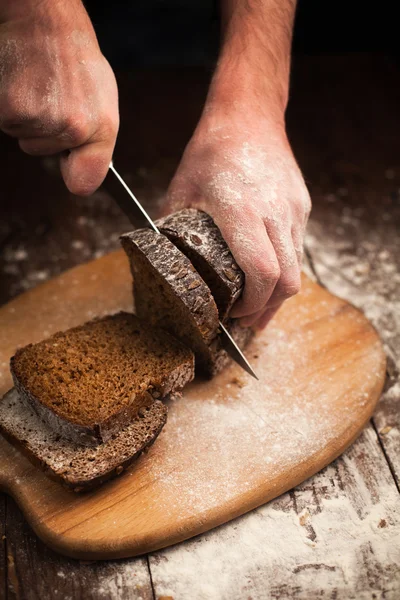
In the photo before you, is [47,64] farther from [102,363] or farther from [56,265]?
[56,265]

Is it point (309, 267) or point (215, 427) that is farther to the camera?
point (309, 267)

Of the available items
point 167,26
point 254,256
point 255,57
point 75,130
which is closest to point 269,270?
point 254,256

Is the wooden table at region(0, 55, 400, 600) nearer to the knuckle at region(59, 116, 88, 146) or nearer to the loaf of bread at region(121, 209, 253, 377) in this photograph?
the loaf of bread at region(121, 209, 253, 377)

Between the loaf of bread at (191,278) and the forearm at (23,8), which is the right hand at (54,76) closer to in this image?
the forearm at (23,8)

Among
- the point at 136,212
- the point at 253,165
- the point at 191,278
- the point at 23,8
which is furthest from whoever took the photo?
the point at 136,212

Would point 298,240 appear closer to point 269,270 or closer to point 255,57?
point 269,270

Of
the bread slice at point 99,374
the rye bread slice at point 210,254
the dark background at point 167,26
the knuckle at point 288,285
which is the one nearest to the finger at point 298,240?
the knuckle at point 288,285

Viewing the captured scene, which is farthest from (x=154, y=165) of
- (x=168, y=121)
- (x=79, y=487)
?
(x=79, y=487)
